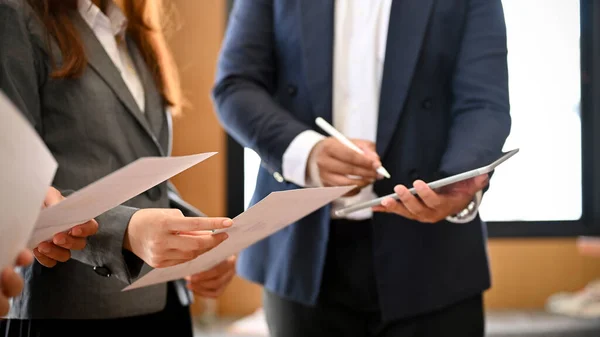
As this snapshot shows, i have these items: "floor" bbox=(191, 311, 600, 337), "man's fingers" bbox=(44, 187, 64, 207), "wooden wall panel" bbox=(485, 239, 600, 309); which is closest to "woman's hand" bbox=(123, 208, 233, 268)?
"man's fingers" bbox=(44, 187, 64, 207)

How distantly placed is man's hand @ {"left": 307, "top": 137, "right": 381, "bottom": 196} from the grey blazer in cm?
27

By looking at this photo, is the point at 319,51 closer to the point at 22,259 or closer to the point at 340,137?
the point at 340,137

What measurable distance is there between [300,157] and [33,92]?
0.44 metres

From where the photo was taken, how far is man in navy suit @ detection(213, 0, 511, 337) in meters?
1.20

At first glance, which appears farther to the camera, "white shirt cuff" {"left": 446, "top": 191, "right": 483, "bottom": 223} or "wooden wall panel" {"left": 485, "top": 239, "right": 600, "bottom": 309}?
"wooden wall panel" {"left": 485, "top": 239, "right": 600, "bottom": 309}

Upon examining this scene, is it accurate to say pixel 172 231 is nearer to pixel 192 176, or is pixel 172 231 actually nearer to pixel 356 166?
pixel 356 166

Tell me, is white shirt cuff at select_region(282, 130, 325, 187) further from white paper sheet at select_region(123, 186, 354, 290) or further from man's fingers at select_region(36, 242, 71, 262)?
man's fingers at select_region(36, 242, 71, 262)

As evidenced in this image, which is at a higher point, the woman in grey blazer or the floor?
the woman in grey blazer

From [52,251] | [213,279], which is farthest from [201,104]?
[52,251]

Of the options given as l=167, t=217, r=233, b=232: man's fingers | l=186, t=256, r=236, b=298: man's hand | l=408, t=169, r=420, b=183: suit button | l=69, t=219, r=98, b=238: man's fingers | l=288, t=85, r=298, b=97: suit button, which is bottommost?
l=186, t=256, r=236, b=298: man's hand

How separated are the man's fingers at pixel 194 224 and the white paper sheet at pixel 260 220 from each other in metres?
0.02

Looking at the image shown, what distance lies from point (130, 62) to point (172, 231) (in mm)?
521

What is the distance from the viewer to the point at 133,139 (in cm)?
109

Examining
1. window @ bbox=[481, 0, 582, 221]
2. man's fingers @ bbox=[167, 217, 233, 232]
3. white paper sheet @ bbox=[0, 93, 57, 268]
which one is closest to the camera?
white paper sheet @ bbox=[0, 93, 57, 268]
